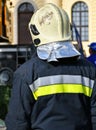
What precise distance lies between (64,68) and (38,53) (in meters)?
0.16

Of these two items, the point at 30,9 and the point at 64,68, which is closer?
the point at 64,68

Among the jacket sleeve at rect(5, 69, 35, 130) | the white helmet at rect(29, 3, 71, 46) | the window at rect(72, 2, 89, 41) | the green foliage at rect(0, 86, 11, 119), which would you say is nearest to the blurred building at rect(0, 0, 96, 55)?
the window at rect(72, 2, 89, 41)

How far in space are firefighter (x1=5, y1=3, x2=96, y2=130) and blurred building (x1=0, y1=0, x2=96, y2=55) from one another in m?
31.4

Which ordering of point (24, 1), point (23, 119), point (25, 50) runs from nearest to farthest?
point (23, 119) → point (25, 50) → point (24, 1)

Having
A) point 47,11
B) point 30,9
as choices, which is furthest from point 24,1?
point 47,11

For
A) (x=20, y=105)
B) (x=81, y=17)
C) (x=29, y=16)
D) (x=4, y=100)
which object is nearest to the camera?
(x=20, y=105)

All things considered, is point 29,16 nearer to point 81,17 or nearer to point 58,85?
point 81,17

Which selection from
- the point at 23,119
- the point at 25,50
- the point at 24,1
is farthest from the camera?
the point at 24,1

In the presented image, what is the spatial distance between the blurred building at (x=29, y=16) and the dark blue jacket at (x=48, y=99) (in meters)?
31.5

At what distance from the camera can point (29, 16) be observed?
114ft

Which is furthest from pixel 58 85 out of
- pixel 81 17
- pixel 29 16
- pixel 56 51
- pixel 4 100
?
pixel 81 17

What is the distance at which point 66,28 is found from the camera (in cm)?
311

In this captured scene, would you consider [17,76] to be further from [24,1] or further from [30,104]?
[24,1]

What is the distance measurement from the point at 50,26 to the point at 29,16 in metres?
31.9
